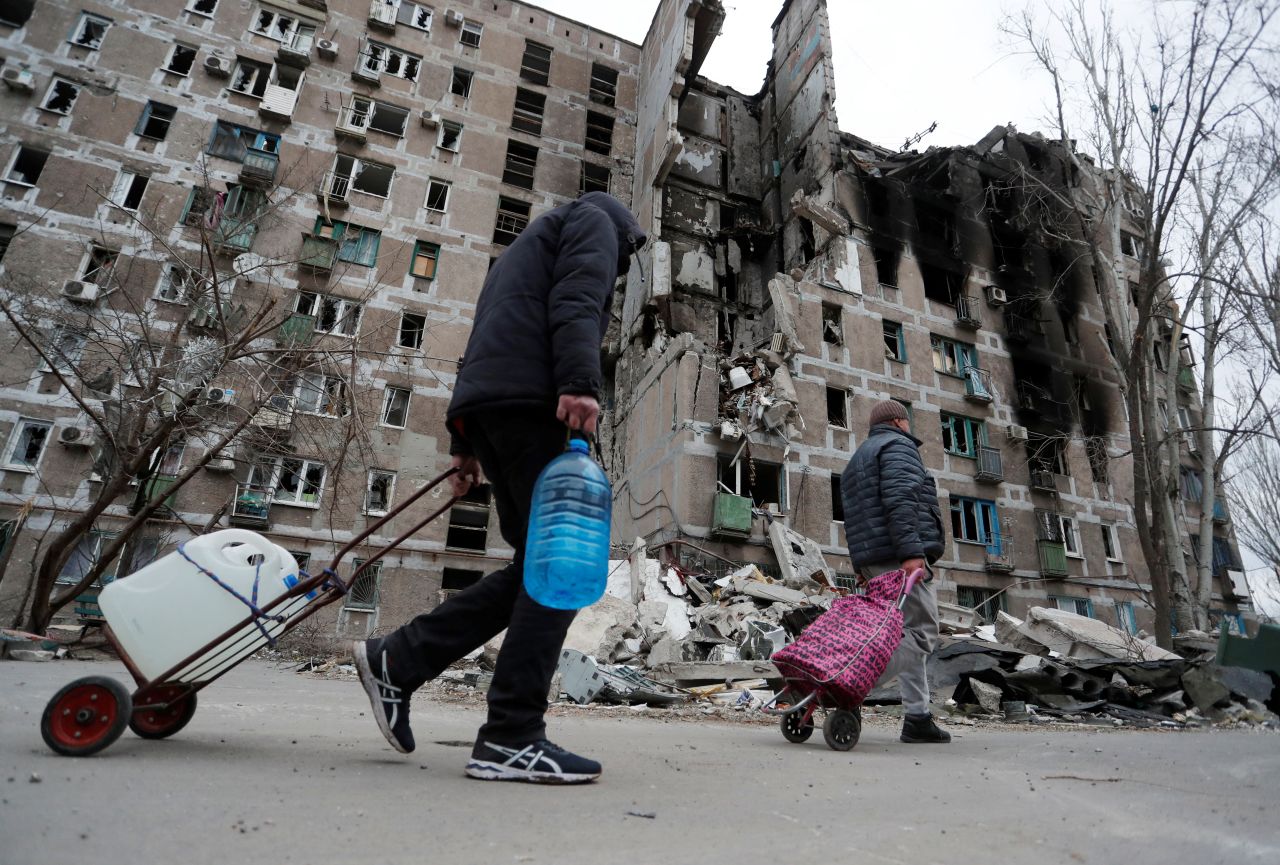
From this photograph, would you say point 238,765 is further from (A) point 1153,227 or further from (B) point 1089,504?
(B) point 1089,504

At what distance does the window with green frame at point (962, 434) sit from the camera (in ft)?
66.1

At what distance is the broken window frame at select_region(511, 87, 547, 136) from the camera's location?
23406 millimetres

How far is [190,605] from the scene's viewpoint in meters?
2.12

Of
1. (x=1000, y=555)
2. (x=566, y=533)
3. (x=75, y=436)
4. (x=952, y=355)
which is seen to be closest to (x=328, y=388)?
(x=566, y=533)

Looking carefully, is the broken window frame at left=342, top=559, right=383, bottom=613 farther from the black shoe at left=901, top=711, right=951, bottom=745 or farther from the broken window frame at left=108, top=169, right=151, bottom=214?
the black shoe at left=901, top=711, right=951, bottom=745

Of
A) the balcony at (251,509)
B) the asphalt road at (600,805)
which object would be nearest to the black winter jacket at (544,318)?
the asphalt road at (600,805)

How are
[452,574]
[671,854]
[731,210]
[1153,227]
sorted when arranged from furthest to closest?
1. [731,210]
2. [452,574]
3. [1153,227]
4. [671,854]

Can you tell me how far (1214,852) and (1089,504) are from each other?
24.5m

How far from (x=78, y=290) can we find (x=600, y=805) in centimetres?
2076

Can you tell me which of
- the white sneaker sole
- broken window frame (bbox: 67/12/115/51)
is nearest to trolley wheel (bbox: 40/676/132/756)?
the white sneaker sole

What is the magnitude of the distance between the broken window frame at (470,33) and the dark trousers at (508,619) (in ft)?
86.9

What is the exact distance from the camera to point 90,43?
63.0 feet

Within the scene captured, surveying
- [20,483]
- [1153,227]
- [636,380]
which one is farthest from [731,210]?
[20,483]

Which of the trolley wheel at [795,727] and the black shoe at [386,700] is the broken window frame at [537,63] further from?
the black shoe at [386,700]
